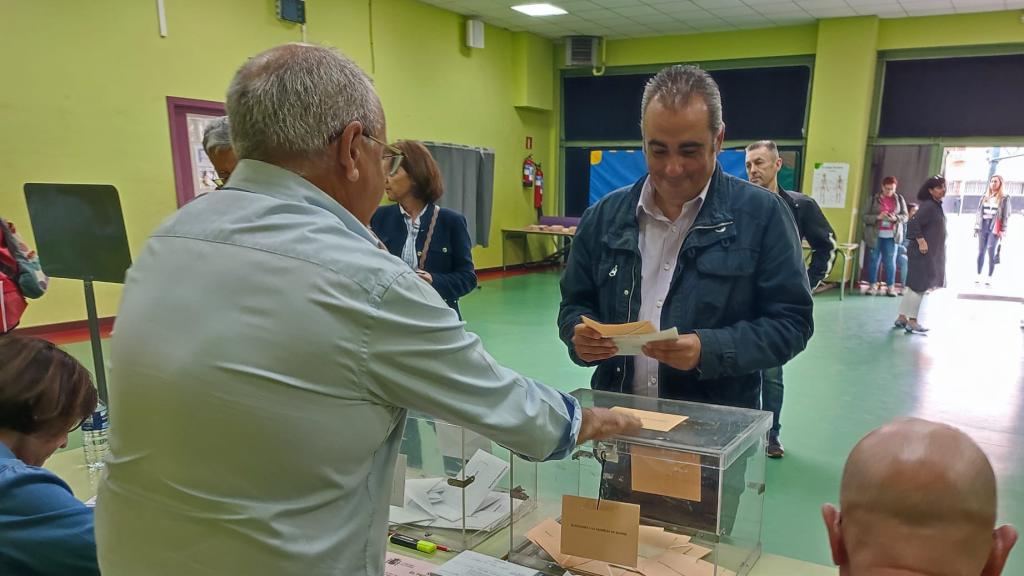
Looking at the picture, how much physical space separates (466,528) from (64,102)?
17.3 ft

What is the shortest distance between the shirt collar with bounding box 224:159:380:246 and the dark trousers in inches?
386

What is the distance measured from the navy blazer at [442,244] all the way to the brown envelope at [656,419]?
1.68m

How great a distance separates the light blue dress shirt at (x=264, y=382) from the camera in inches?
29.5

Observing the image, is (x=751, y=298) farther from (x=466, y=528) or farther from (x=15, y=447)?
(x=15, y=447)

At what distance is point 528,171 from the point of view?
10133 millimetres

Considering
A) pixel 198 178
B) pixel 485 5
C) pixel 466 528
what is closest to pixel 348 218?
pixel 466 528

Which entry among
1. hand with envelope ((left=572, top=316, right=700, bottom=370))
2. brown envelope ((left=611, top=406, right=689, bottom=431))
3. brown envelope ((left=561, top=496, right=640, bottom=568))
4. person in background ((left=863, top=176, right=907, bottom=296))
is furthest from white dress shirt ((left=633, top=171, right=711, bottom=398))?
person in background ((left=863, top=176, right=907, bottom=296))

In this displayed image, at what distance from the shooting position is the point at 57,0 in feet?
16.0

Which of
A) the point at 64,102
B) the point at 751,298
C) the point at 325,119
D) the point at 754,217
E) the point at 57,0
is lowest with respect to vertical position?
the point at 751,298

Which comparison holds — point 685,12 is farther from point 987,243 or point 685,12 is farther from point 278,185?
point 278,185

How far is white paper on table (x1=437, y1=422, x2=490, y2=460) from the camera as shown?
4.50 ft

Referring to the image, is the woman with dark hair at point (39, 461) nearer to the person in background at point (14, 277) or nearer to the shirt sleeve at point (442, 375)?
the shirt sleeve at point (442, 375)

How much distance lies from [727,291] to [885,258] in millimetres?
7827

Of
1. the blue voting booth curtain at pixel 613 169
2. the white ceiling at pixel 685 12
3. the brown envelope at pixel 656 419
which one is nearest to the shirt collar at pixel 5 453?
the brown envelope at pixel 656 419
